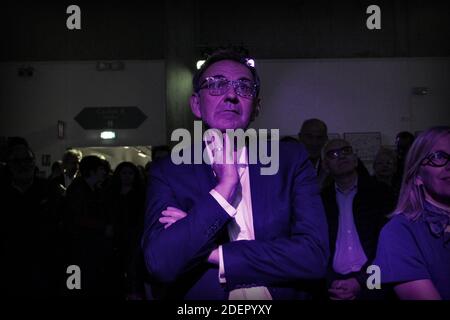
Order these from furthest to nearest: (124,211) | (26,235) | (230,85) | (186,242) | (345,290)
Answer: (124,211) → (26,235) → (345,290) → (230,85) → (186,242)

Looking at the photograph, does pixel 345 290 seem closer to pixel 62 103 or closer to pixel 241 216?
pixel 241 216

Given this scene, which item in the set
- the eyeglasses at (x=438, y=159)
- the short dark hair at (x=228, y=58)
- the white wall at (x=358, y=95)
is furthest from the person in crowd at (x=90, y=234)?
the white wall at (x=358, y=95)

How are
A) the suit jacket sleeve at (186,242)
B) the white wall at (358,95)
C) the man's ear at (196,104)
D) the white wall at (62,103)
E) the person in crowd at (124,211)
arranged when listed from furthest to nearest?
the white wall at (358,95)
the white wall at (62,103)
the person in crowd at (124,211)
the man's ear at (196,104)
the suit jacket sleeve at (186,242)

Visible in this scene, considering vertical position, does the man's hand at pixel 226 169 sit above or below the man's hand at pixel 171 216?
above

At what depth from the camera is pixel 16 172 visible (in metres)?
3.24

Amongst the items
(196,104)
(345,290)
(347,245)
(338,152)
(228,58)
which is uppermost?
(228,58)

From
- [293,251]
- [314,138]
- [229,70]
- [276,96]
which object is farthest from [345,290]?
[276,96]

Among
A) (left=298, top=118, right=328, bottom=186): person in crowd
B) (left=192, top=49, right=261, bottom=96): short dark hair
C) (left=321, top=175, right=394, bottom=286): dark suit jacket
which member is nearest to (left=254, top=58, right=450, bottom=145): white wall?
(left=298, top=118, right=328, bottom=186): person in crowd

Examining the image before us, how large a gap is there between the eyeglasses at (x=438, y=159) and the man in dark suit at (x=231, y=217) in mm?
538

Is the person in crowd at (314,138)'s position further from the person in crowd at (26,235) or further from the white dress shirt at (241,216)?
the white dress shirt at (241,216)

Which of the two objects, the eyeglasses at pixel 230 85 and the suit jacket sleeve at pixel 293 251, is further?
the eyeglasses at pixel 230 85

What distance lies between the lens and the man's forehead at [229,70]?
4.79ft

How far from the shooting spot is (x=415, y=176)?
1758mm

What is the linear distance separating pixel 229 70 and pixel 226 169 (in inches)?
14.3
